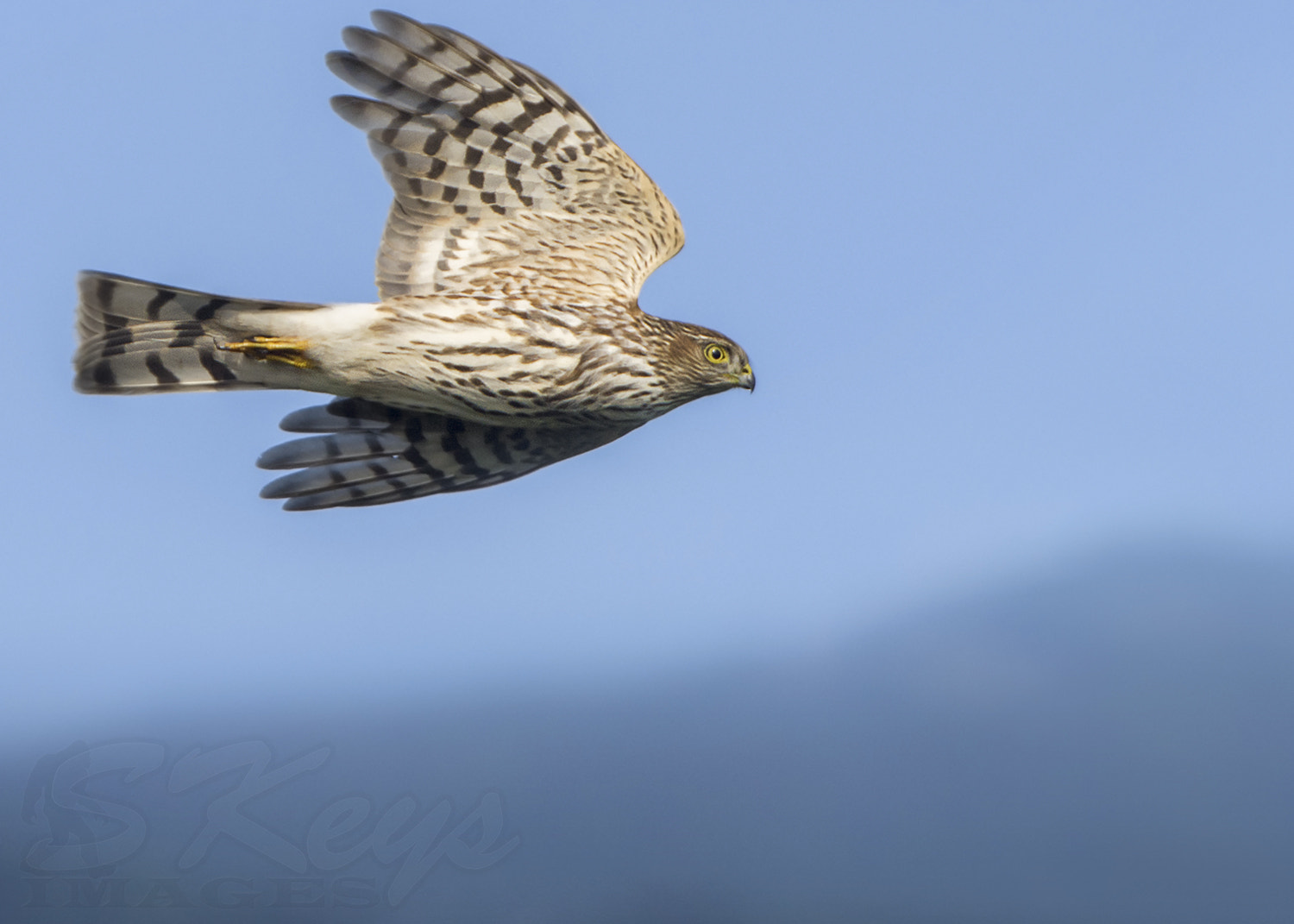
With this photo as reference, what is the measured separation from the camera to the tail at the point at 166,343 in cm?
689

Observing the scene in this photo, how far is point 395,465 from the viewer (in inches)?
313

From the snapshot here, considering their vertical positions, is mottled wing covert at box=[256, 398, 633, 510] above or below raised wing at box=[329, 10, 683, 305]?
below

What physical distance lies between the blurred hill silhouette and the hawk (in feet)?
135

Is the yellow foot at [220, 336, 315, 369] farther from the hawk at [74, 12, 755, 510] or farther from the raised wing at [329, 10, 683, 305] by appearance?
the raised wing at [329, 10, 683, 305]

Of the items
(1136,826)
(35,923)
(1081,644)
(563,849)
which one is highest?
(1081,644)

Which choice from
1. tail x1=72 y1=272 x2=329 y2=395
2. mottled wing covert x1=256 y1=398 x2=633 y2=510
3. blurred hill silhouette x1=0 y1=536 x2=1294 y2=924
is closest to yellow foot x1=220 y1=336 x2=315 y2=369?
tail x1=72 y1=272 x2=329 y2=395

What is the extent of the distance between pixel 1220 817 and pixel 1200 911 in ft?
70.4

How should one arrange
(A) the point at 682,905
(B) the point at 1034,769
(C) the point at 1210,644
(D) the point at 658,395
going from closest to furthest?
(D) the point at 658,395
(A) the point at 682,905
(B) the point at 1034,769
(C) the point at 1210,644

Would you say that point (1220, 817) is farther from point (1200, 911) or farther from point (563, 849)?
point (563, 849)

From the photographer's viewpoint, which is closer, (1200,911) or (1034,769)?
(1200,911)

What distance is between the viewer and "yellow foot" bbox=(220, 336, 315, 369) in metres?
6.93

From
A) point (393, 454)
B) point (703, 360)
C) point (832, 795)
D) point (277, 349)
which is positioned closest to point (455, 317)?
point (277, 349)

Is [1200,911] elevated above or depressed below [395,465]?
below

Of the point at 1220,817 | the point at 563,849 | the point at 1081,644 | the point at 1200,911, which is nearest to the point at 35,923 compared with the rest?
the point at 563,849
